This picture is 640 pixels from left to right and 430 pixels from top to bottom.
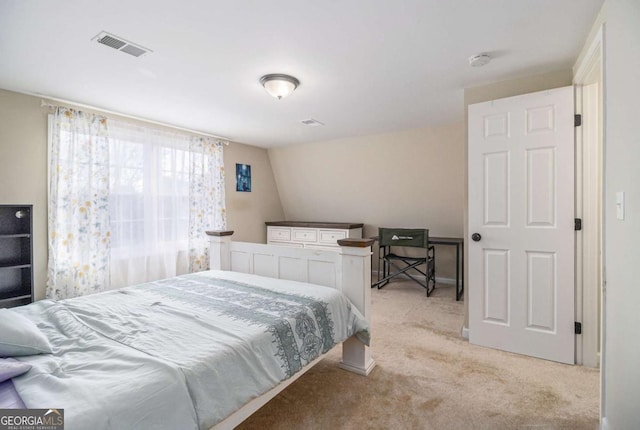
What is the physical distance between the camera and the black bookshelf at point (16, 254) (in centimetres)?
260

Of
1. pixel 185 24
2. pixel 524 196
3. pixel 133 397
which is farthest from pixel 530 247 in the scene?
pixel 185 24

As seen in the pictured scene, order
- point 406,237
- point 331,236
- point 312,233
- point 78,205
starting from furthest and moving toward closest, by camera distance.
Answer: point 312,233 → point 331,236 → point 406,237 → point 78,205

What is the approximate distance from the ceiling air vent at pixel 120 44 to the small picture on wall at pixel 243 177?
2937 mm

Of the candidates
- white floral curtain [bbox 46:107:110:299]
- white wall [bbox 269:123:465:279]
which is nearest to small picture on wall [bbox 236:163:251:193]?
white wall [bbox 269:123:465:279]

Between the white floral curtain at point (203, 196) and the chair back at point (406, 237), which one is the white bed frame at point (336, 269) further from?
the chair back at point (406, 237)

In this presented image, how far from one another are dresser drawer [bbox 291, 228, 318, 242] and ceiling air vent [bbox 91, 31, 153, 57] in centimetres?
366

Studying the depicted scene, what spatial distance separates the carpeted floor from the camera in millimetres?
1653

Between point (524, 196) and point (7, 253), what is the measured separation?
4.45 metres

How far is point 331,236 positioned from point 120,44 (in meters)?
3.80

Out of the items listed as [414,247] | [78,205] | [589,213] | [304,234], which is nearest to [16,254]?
[78,205]

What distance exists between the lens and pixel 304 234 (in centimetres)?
535

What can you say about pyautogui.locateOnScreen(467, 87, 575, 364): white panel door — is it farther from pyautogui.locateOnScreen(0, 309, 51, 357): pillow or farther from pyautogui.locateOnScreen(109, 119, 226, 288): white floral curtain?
pyautogui.locateOnScreen(109, 119, 226, 288): white floral curtain

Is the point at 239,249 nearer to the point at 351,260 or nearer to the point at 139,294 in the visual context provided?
the point at 139,294

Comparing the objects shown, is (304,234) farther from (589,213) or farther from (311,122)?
(589,213)
